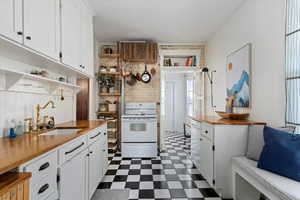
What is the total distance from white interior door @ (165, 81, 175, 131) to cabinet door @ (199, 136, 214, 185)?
3751mm

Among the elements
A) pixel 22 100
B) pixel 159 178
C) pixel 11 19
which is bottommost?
pixel 159 178

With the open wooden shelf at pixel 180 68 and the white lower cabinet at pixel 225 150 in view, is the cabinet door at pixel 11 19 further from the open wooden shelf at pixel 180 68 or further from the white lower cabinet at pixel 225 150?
the open wooden shelf at pixel 180 68

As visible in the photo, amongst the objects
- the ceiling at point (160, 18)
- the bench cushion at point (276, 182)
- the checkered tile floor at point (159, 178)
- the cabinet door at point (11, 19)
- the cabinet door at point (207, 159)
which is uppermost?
the ceiling at point (160, 18)

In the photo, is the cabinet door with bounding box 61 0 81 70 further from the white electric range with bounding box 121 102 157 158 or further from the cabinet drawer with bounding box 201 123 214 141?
the cabinet drawer with bounding box 201 123 214 141

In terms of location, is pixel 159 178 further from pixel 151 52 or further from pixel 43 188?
pixel 151 52

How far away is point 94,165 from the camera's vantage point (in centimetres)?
206

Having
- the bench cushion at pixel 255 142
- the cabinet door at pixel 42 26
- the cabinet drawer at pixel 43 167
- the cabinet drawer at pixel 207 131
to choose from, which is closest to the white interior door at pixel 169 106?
the cabinet drawer at pixel 207 131

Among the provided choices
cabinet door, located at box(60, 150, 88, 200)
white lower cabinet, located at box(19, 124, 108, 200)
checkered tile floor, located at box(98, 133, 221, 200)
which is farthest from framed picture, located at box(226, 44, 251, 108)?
cabinet door, located at box(60, 150, 88, 200)

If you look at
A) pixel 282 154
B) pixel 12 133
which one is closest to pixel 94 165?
pixel 12 133

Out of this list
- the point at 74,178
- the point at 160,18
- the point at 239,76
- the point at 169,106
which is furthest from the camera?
the point at 169,106

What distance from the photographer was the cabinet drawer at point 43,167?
97 centimetres

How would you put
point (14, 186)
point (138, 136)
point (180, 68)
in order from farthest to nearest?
point (180, 68), point (138, 136), point (14, 186)

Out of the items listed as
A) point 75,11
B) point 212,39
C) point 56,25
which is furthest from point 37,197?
point 212,39

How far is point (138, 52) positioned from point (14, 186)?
3.46m
